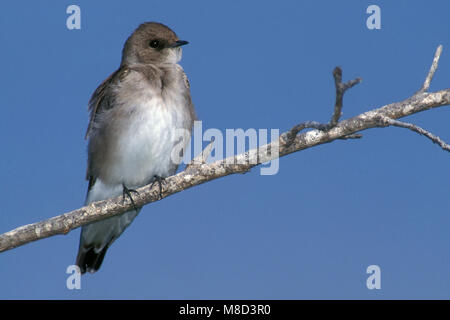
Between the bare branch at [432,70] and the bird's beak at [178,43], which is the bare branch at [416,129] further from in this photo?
the bird's beak at [178,43]

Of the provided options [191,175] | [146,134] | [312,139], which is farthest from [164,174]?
[312,139]

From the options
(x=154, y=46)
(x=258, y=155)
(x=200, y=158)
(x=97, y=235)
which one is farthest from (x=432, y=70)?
(x=97, y=235)

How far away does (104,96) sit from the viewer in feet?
28.7

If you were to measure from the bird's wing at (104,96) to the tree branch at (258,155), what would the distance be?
1444 millimetres

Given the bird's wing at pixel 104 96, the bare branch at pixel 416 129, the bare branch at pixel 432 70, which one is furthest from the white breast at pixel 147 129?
the bare branch at pixel 432 70

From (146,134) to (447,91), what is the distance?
3.75 meters

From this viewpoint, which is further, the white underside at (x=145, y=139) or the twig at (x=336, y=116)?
the white underside at (x=145, y=139)

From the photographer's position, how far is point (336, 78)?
566 centimetres

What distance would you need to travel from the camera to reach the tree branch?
6516 mm

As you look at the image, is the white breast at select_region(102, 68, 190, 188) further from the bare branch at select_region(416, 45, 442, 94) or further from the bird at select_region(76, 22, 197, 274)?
the bare branch at select_region(416, 45, 442, 94)

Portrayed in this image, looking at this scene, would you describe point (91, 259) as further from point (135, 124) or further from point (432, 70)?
point (432, 70)

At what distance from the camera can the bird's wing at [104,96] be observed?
28.2 ft

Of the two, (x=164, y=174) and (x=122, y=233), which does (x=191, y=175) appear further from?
(x=122, y=233)

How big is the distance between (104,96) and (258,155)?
2.77 m
